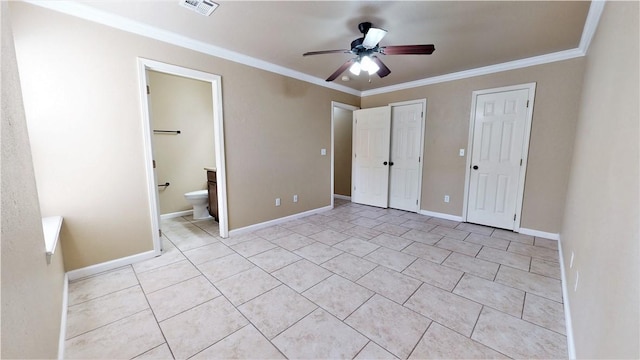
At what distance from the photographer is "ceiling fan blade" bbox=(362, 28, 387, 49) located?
2.07 metres

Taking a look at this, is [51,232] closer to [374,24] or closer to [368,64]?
[368,64]

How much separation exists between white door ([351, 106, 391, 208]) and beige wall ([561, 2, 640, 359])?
10.1 feet

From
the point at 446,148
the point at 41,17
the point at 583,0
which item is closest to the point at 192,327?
the point at 41,17

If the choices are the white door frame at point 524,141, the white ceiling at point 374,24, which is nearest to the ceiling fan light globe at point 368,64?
the white ceiling at point 374,24

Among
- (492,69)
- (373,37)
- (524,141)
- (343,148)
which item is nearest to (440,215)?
(524,141)

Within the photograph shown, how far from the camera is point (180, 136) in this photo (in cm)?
432

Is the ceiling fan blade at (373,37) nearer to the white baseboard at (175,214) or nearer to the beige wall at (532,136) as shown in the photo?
the beige wall at (532,136)

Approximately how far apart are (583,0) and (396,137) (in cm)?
289

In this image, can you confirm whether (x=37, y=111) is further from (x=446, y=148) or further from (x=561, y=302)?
(x=446, y=148)

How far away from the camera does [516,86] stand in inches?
133

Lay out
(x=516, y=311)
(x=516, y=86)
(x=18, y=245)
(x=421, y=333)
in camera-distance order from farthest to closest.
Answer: (x=516, y=86), (x=516, y=311), (x=421, y=333), (x=18, y=245)

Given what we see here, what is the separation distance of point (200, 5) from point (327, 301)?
2.77 m

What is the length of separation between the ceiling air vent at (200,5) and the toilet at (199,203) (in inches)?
111

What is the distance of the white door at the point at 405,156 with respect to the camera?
14.5 ft
